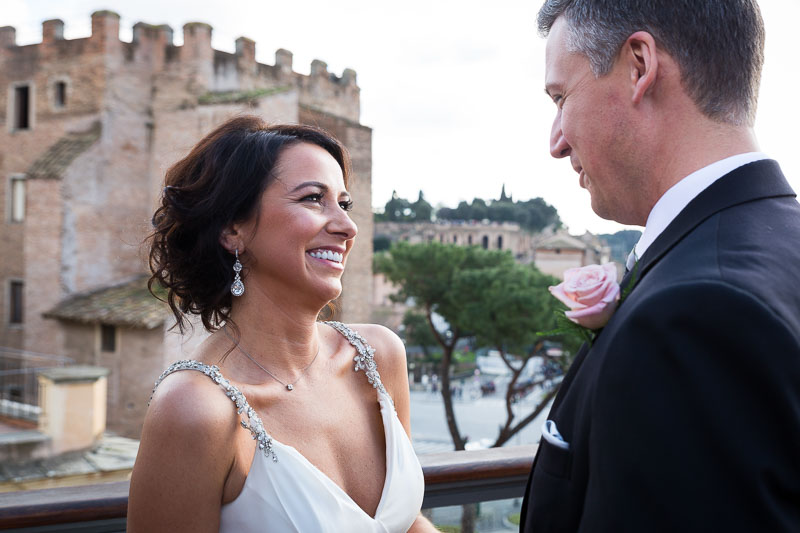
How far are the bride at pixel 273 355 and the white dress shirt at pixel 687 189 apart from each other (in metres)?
0.98

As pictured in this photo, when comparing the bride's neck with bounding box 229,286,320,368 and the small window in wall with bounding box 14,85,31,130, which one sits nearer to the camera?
the bride's neck with bounding box 229,286,320,368

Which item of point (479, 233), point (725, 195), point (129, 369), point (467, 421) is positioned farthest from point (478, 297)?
point (479, 233)

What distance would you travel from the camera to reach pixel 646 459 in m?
0.91

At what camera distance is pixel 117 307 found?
16.6 metres

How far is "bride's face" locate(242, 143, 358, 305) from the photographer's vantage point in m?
1.94

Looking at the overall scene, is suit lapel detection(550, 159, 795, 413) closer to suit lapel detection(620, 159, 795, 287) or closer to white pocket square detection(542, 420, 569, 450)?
suit lapel detection(620, 159, 795, 287)

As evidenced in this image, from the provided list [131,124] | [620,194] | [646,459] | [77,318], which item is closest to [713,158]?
[620,194]

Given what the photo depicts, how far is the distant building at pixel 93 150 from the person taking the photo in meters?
17.4

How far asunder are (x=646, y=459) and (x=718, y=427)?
10cm

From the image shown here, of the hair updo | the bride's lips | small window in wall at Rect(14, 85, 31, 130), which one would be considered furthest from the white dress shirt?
small window in wall at Rect(14, 85, 31, 130)

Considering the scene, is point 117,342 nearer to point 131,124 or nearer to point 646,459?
point 131,124

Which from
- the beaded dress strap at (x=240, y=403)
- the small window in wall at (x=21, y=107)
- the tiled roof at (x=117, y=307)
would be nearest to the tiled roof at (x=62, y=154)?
the small window in wall at (x=21, y=107)

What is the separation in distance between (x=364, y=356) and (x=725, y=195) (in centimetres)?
132

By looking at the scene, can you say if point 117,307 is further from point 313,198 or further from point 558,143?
point 558,143
